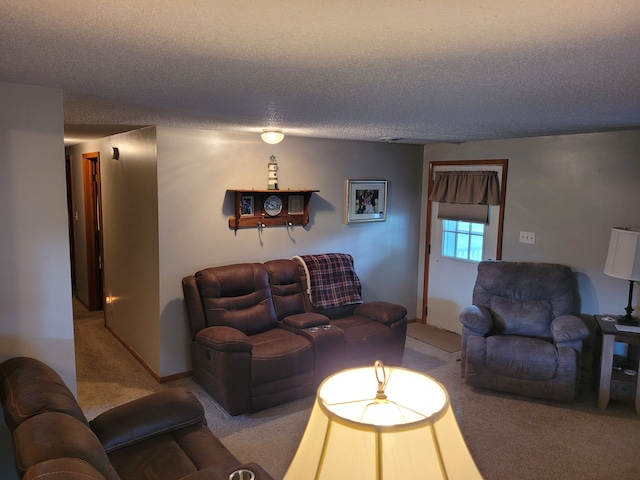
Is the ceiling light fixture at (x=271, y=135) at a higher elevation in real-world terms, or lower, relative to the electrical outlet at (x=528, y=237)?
higher

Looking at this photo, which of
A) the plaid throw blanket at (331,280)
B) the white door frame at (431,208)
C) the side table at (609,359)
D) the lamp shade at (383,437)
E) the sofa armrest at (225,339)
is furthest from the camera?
the white door frame at (431,208)

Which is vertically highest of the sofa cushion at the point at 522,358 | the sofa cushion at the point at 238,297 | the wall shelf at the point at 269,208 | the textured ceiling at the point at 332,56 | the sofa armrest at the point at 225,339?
the textured ceiling at the point at 332,56

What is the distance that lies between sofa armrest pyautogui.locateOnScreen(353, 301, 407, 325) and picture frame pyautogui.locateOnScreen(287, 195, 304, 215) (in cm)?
110

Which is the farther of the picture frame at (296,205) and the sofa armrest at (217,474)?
the picture frame at (296,205)

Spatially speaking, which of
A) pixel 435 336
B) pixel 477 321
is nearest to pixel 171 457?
pixel 477 321

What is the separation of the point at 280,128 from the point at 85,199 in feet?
10.6

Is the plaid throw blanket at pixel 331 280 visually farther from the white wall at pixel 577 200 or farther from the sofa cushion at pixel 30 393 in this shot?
the sofa cushion at pixel 30 393

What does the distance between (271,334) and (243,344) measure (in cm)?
53

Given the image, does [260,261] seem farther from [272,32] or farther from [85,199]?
[272,32]

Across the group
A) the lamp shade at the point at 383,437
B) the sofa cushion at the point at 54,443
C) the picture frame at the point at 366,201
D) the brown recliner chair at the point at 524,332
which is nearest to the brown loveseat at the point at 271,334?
the brown recliner chair at the point at 524,332

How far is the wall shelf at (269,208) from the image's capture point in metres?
4.28

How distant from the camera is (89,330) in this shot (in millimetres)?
5312

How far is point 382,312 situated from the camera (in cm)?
436

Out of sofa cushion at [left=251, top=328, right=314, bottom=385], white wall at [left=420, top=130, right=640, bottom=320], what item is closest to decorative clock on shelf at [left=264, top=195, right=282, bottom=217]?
sofa cushion at [left=251, top=328, right=314, bottom=385]
